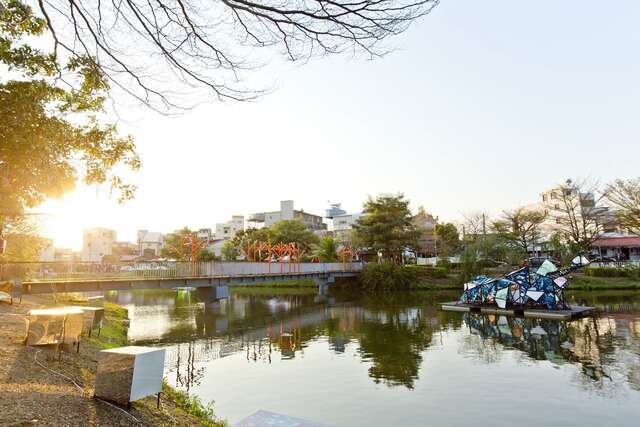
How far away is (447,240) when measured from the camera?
2213 inches

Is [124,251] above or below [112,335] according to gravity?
above

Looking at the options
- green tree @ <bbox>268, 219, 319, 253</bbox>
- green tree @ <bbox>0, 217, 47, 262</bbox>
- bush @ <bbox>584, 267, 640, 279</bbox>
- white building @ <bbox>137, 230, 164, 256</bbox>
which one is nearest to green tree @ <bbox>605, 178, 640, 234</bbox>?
bush @ <bbox>584, 267, 640, 279</bbox>

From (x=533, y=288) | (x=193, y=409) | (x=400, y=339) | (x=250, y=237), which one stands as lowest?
(x=400, y=339)

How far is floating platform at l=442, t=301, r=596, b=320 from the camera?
19.1 meters

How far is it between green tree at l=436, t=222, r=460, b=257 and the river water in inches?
1189

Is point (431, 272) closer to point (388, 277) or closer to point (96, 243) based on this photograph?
point (388, 277)

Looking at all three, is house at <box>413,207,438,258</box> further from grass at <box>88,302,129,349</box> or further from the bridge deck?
grass at <box>88,302,129,349</box>

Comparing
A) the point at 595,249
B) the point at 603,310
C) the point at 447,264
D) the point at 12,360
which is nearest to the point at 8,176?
the point at 12,360

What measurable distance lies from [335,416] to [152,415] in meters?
3.70

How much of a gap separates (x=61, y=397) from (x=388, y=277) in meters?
36.6

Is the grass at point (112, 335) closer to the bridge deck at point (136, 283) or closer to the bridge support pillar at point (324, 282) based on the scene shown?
the bridge deck at point (136, 283)

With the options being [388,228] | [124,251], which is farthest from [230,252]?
[124,251]

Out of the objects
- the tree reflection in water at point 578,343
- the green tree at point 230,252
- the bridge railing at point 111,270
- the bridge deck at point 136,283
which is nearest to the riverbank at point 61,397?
the tree reflection in water at point 578,343

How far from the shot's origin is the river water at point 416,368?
7855 millimetres
